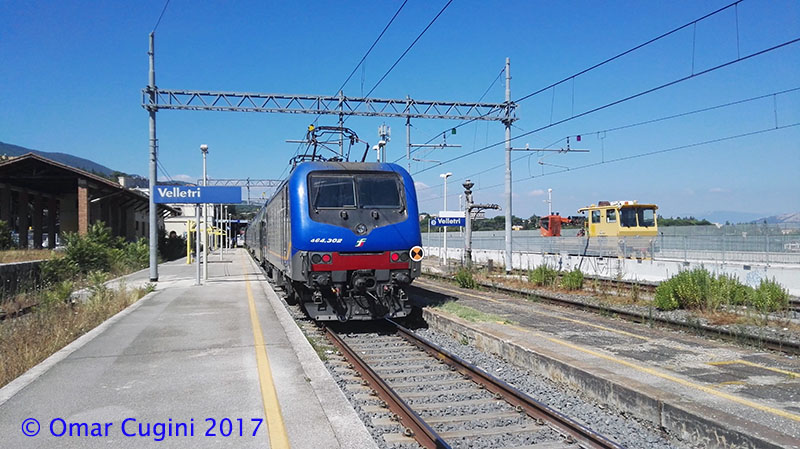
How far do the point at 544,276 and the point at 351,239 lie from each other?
10940mm

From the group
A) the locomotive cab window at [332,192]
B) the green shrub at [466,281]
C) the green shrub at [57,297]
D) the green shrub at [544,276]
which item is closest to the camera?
the locomotive cab window at [332,192]

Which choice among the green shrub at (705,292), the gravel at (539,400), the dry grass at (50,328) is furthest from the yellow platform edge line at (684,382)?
the dry grass at (50,328)

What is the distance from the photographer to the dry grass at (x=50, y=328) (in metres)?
7.56

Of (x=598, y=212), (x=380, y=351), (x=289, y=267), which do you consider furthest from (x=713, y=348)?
(x=598, y=212)

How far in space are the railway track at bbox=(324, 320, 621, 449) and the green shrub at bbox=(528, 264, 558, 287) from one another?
1151cm

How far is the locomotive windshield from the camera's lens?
1122 centimetres

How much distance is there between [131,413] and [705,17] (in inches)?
435

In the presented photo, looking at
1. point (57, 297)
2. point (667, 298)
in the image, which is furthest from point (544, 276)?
point (57, 297)

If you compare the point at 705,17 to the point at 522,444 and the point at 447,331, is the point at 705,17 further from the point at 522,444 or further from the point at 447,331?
the point at 522,444

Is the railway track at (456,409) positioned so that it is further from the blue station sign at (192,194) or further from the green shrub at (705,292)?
the blue station sign at (192,194)

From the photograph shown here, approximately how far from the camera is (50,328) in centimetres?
996

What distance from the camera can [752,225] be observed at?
19.8 m

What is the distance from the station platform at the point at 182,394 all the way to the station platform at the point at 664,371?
111 inches

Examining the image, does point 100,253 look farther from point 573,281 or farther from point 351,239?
point 573,281
